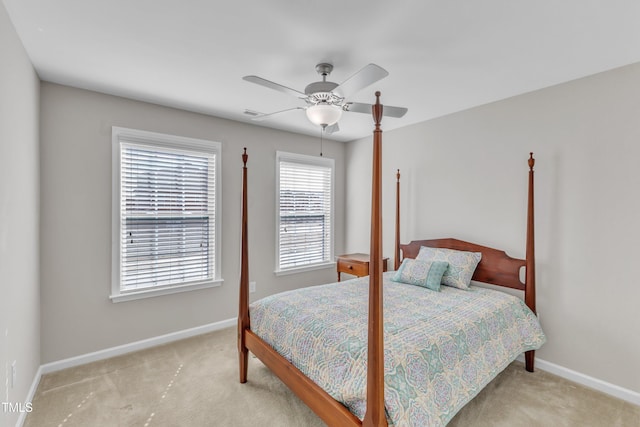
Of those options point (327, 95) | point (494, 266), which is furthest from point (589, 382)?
point (327, 95)

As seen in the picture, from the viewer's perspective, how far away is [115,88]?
271cm

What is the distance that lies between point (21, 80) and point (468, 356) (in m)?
3.36

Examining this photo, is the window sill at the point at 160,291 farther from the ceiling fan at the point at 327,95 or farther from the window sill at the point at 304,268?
the ceiling fan at the point at 327,95

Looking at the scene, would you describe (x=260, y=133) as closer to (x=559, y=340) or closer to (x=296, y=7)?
(x=296, y=7)

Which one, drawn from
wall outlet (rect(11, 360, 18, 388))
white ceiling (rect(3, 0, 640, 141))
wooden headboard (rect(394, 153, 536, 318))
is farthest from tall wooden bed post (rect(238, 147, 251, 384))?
wooden headboard (rect(394, 153, 536, 318))

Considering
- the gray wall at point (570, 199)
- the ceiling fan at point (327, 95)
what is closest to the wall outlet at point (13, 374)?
the ceiling fan at point (327, 95)

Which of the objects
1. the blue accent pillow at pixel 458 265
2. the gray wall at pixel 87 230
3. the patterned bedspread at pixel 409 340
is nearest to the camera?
the patterned bedspread at pixel 409 340

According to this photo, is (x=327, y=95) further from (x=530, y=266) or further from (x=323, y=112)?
(x=530, y=266)

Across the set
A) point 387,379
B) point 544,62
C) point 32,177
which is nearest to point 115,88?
point 32,177

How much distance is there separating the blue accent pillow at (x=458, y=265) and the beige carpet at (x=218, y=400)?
0.82 meters

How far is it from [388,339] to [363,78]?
1505 mm

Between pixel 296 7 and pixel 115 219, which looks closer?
pixel 296 7

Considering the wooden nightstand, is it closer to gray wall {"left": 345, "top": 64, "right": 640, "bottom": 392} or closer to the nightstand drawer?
the nightstand drawer

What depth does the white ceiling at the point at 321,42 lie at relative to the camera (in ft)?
5.42
